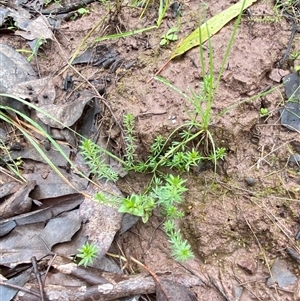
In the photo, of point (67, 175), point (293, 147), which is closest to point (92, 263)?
point (67, 175)

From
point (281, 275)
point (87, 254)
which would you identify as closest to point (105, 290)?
point (87, 254)

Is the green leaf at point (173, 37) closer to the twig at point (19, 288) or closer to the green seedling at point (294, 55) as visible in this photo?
the green seedling at point (294, 55)

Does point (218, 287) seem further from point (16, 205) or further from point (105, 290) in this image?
point (16, 205)

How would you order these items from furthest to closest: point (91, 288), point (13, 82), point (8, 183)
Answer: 1. point (13, 82)
2. point (8, 183)
3. point (91, 288)

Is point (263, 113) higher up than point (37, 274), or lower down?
higher up

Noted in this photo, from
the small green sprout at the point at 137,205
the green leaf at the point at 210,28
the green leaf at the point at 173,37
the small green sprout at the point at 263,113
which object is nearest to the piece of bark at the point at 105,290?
the small green sprout at the point at 137,205

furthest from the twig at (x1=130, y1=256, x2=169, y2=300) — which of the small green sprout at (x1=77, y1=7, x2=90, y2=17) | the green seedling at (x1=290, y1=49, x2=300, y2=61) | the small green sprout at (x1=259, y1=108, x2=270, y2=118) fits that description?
the small green sprout at (x1=77, y1=7, x2=90, y2=17)

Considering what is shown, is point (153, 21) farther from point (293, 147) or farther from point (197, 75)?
point (293, 147)
